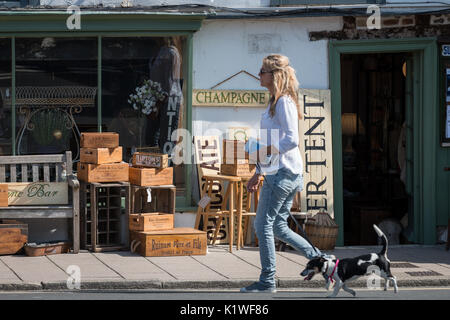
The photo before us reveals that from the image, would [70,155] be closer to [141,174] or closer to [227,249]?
[141,174]

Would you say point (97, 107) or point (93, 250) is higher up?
point (97, 107)

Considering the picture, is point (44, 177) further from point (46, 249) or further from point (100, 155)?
point (46, 249)

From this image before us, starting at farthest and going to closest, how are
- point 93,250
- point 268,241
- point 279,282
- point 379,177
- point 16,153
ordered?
point 379,177
point 16,153
point 93,250
point 279,282
point 268,241

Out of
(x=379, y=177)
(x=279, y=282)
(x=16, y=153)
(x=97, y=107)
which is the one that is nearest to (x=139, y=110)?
(x=97, y=107)

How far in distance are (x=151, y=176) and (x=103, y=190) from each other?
713mm

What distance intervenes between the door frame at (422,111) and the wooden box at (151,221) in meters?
2.64

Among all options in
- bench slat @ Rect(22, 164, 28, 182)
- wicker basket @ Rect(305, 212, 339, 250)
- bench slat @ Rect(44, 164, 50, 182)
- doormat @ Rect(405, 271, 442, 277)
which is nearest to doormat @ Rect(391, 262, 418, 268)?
doormat @ Rect(405, 271, 442, 277)

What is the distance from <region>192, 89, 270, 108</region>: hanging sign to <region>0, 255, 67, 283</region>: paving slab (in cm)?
318

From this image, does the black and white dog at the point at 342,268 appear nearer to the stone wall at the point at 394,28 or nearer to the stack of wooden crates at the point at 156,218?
the stack of wooden crates at the point at 156,218

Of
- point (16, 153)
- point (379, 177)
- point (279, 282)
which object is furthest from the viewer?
point (379, 177)

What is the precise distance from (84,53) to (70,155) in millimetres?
1517

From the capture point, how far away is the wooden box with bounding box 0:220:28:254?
37.1 feet

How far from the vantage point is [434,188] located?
13.1m

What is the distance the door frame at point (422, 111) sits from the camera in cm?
1298
